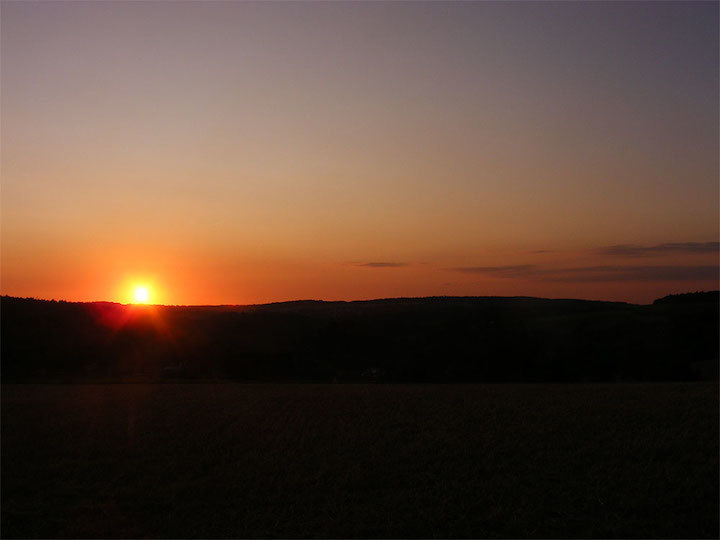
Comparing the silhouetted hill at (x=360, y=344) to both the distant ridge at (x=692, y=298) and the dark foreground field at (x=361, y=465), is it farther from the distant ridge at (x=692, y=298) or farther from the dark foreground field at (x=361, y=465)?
the dark foreground field at (x=361, y=465)

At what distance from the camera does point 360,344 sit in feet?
132

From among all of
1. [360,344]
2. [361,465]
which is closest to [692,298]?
[360,344]

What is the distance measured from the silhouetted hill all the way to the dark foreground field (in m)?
10.4

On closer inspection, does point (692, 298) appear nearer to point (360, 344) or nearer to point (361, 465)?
point (360, 344)

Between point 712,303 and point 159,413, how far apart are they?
39980 millimetres

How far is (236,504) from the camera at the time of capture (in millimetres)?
12258

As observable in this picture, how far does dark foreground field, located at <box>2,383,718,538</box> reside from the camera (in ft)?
37.1

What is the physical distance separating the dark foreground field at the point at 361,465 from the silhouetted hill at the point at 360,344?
10397 mm

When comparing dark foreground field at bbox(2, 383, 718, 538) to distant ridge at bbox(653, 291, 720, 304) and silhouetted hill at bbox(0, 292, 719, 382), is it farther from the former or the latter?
distant ridge at bbox(653, 291, 720, 304)

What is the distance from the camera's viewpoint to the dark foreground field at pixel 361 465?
1130cm

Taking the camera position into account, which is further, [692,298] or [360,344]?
[692,298]

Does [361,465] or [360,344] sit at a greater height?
[360,344]

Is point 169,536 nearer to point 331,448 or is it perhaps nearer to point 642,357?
point 331,448

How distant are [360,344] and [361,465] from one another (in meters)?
26.2
